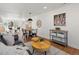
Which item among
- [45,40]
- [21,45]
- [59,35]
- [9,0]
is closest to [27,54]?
[21,45]

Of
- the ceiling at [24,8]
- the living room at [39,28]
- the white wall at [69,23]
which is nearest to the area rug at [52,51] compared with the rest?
the living room at [39,28]

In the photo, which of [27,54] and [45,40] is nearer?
[27,54]

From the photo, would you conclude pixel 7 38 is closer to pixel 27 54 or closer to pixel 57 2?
pixel 27 54

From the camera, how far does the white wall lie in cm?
213

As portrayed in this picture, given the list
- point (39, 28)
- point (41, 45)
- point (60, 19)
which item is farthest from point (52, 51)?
point (60, 19)

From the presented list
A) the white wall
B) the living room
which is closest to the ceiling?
the living room

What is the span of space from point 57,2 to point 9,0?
935mm

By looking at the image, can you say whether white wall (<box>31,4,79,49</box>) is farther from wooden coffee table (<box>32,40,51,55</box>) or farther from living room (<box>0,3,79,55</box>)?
wooden coffee table (<box>32,40,51,55</box>)

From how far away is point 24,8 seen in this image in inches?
84.3

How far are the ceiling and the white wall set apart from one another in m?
0.14

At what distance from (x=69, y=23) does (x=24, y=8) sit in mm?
1020

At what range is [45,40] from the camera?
7.44 ft

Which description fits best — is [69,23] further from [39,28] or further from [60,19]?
[39,28]

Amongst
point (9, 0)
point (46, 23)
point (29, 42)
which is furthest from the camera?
point (46, 23)
